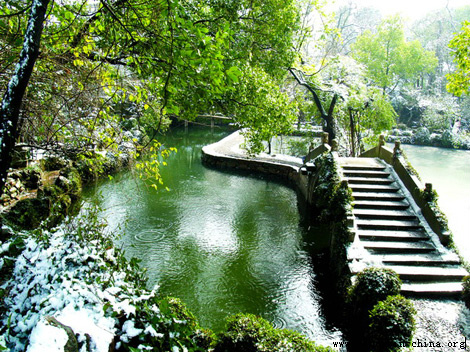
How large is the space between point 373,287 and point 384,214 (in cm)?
392

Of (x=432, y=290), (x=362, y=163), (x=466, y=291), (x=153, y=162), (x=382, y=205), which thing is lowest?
(x=432, y=290)

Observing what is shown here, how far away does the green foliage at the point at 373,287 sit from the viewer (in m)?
7.17

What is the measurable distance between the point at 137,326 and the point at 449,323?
6.61 meters

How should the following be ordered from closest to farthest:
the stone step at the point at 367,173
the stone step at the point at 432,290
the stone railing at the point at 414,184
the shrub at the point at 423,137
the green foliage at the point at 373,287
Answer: the green foliage at the point at 373,287 → the stone step at the point at 432,290 → the stone railing at the point at 414,184 → the stone step at the point at 367,173 → the shrub at the point at 423,137

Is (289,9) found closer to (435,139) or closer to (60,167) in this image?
(60,167)

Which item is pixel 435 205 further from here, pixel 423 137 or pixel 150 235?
pixel 423 137

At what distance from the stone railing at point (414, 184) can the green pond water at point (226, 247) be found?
348 centimetres

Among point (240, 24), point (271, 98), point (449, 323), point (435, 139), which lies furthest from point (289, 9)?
point (435, 139)

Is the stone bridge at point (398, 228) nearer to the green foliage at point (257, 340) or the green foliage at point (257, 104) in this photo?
the green foliage at point (257, 104)

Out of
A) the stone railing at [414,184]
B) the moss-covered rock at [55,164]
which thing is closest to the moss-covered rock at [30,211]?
the moss-covered rock at [55,164]

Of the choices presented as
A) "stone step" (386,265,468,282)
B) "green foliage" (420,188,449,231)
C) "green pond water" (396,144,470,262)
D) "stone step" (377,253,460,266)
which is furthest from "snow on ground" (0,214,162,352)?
"green pond water" (396,144,470,262)

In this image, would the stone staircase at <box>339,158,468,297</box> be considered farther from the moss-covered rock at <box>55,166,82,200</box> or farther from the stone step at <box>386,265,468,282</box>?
the moss-covered rock at <box>55,166,82,200</box>

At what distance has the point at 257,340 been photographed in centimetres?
525

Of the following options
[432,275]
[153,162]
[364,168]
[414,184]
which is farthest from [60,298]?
[364,168]
